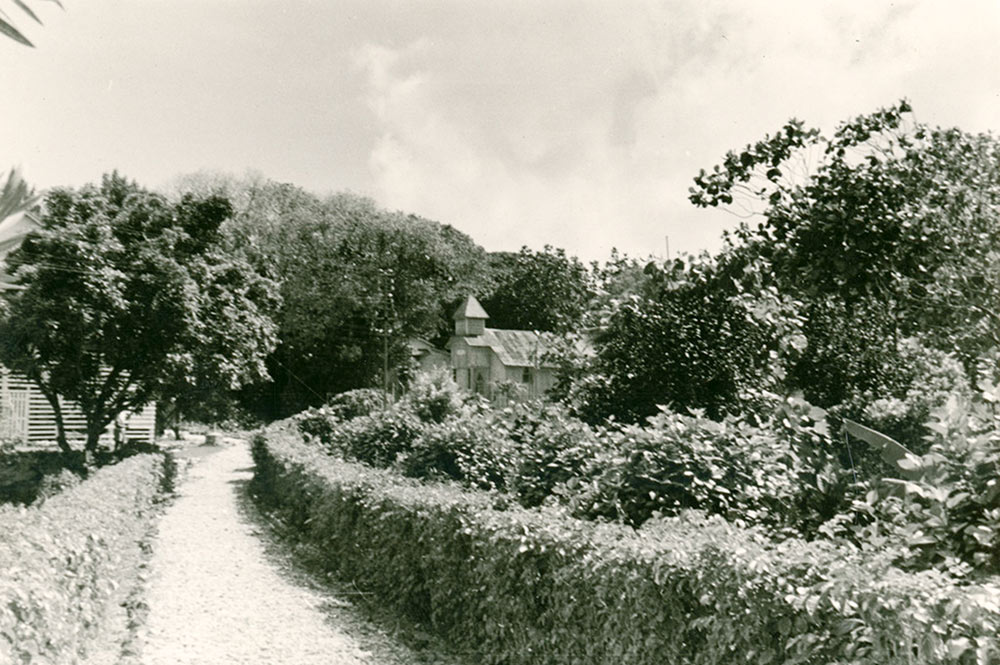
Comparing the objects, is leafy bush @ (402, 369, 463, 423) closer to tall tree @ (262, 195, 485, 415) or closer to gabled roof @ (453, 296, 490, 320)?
tall tree @ (262, 195, 485, 415)

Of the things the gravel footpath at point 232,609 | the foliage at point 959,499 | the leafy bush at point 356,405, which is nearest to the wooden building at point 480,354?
the leafy bush at point 356,405

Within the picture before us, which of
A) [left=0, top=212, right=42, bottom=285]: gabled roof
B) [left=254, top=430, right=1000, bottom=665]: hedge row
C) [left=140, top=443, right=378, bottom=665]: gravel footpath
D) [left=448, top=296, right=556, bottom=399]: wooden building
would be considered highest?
[left=448, top=296, right=556, bottom=399]: wooden building

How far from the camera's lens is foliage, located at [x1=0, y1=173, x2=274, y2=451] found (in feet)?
54.3

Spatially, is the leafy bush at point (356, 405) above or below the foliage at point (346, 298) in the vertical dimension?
below

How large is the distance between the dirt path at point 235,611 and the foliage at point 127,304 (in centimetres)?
511

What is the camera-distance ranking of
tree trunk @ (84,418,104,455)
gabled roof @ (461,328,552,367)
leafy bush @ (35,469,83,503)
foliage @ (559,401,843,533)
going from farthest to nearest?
gabled roof @ (461,328,552,367)
tree trunk @ (84,418,104,455)
leafy bush @ (35,469,83,503)
foliage @ (559,401,843,533)

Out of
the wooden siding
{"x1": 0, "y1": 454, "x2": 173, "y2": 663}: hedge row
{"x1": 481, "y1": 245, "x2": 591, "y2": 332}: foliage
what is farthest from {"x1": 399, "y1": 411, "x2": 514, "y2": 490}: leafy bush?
{"x1": 481, "y1": 245, "x2": 591, "y2": 332}: foliage

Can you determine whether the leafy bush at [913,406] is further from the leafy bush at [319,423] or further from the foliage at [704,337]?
the leafy bush at [319,423]

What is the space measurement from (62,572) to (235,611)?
2.72 metres

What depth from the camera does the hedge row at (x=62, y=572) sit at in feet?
15.1

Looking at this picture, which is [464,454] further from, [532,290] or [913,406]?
[532,290]

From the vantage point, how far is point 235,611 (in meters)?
8.26

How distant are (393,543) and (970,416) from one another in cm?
535

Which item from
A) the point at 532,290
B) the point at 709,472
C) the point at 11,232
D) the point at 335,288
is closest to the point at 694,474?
the point at 709,472
